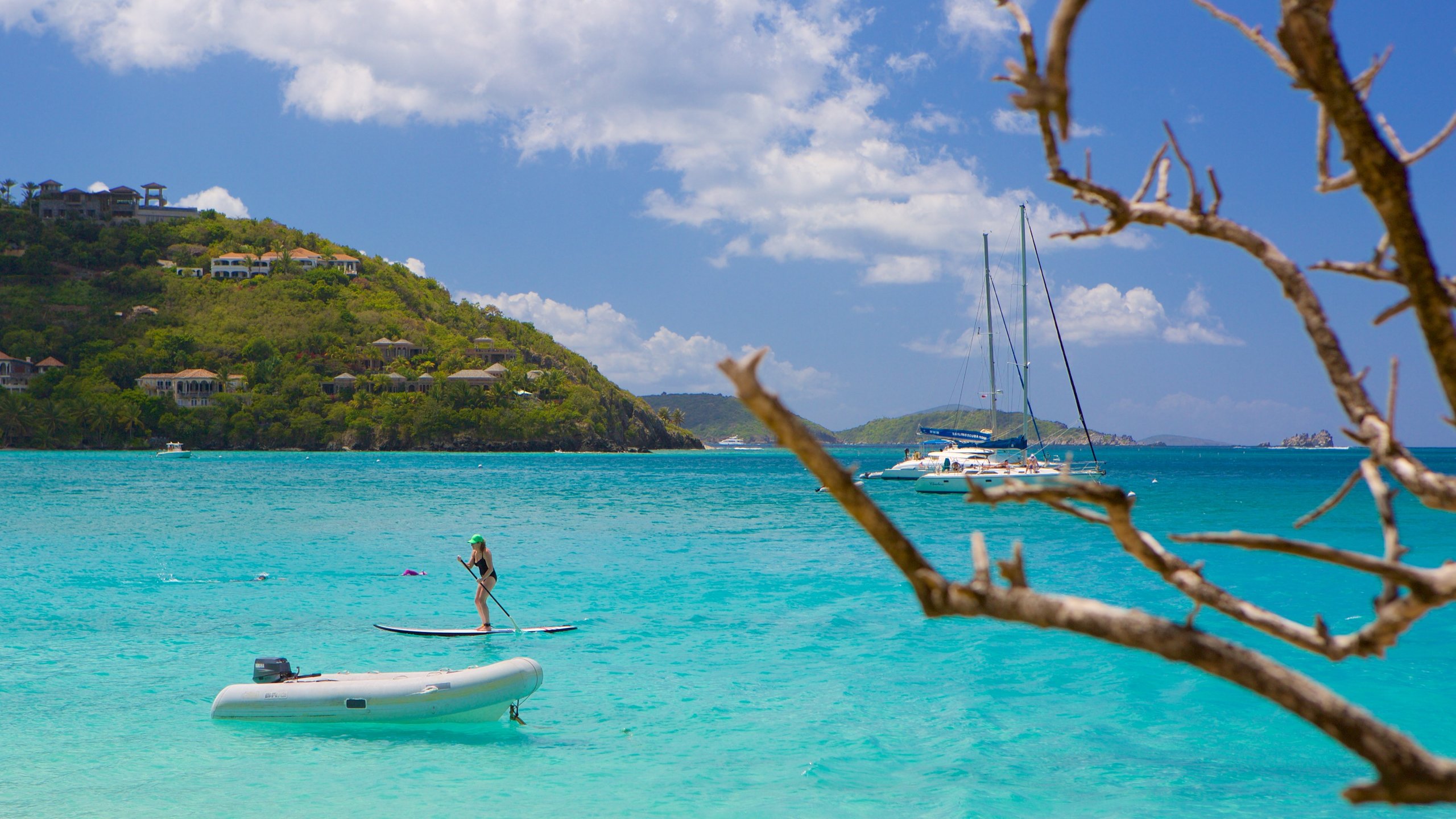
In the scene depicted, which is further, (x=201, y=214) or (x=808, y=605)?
(x=201, y=214)

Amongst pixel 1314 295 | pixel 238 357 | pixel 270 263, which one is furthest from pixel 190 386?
pixel 1314 295

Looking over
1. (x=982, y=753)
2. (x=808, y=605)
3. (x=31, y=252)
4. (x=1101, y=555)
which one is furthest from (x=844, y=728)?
(x=31, y=252)

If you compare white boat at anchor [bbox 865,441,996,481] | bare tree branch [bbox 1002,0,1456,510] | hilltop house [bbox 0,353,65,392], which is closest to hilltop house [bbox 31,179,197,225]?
hilltop house [bbox 0,353,65,392]

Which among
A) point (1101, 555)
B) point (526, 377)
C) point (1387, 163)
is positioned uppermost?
point (526, 377)

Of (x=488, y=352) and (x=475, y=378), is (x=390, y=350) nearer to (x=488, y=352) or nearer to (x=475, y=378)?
(x=475, y=378)

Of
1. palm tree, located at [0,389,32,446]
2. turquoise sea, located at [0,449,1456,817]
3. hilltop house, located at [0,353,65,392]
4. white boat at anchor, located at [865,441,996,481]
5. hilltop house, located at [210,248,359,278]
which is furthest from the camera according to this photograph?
hilltop house, located at [210,248,359,278]

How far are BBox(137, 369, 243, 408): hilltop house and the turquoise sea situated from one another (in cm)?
10313

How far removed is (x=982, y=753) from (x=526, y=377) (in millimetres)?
144364

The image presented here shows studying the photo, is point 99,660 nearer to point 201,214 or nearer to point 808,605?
point 808,605

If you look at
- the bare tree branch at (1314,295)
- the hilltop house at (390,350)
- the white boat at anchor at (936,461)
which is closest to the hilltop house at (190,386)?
the hilltop house at (390,350)

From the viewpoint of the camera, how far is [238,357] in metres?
132

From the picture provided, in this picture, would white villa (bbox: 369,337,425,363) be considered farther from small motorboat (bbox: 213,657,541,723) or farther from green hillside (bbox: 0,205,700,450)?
small motorboat (bbox: 213,657,541,723)

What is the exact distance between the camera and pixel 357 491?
168 feet

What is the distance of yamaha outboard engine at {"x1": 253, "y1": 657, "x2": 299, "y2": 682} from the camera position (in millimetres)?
10555
